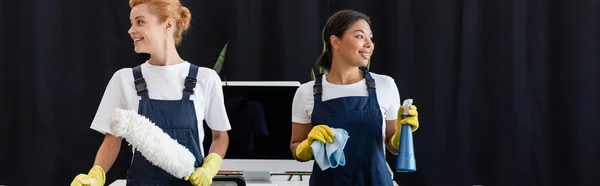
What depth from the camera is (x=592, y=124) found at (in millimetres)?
3260

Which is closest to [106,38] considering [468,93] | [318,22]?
[318,22]

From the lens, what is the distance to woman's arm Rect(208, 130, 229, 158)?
193 cm

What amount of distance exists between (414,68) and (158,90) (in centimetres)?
162

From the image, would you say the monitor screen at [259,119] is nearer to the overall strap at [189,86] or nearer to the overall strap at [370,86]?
the overall strap at [370,86]

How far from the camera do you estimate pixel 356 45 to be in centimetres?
204

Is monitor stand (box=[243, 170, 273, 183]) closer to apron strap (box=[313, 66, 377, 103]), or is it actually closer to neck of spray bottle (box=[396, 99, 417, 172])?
apron strap (box=[313, 66, 377, 103])

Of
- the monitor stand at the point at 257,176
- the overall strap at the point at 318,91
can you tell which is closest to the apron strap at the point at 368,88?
the overall strap at the point at 318,91

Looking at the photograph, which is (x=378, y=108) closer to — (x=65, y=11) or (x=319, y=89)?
(x=319, y=89)

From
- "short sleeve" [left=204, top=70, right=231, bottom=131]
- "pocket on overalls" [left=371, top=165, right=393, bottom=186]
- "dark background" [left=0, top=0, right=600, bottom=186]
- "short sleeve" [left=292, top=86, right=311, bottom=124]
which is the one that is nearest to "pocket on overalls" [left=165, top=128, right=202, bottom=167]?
"short sleeve" [left=204, top=70, right=231, bottom=131]

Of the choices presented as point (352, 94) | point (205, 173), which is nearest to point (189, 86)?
point (205, 173)

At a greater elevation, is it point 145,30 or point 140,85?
point 145,30

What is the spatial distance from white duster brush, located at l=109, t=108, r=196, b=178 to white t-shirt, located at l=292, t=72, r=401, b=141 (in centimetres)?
44

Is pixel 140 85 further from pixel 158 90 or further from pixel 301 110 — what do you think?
pixel 301 110

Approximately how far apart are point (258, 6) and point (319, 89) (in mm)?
1199
